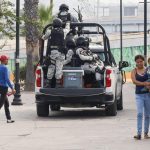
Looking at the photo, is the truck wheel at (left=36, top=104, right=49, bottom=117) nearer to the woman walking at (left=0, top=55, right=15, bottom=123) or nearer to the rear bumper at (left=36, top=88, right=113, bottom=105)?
the rear bumper at (left=36, top=88, right=113, bottom=105)

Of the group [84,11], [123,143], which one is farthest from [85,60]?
[84,11]

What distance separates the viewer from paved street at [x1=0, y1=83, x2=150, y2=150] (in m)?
13.2

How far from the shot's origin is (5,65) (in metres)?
18.3

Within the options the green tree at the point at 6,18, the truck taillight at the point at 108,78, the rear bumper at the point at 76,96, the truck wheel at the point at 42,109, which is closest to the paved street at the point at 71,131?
the truck wheel at the point at 42,109

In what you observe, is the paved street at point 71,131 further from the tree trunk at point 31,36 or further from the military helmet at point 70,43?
the tree trunk at point 31,36

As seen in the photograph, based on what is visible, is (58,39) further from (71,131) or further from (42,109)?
(71,131)

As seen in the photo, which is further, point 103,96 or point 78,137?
point 103,96

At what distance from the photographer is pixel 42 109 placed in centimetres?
1991

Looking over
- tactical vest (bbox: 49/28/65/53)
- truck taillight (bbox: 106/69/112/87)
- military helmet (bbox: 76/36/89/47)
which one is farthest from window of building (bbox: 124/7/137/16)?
truck taillight (bbox: 106/69/112/87)

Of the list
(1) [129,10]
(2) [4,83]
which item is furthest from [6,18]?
(1) [129,10]

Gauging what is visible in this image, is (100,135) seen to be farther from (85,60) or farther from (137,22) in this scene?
(137,22)

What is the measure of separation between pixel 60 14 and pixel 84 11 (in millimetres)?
25108

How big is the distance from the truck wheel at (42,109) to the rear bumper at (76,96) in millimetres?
561

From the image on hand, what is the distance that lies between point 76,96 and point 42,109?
4.30ft
